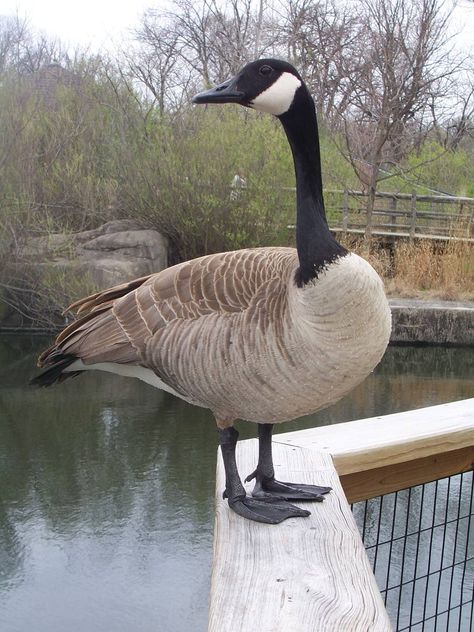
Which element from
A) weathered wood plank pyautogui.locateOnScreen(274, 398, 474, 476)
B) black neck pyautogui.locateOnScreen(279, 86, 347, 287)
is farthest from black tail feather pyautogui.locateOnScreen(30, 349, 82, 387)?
black neck pyautogui.locateOnScreen(279, 86, 347, 287)

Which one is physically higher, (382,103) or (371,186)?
(382,103)

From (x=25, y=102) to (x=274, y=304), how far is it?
942cm

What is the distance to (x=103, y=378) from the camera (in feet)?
28.8

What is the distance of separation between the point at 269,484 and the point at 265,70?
938 mm

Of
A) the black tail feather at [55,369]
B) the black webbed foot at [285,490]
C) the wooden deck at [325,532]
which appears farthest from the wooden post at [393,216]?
Result: the black webbed foot at [285,490]

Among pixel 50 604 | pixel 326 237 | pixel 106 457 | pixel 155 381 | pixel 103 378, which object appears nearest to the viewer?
pixel 326 237

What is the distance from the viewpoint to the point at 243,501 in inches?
62.7

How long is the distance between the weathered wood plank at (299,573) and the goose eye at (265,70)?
0.86m

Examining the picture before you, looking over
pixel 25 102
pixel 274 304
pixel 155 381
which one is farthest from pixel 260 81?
pixel 25 102

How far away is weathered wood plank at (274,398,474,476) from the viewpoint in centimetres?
158

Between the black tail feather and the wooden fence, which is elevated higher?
the wooden fence

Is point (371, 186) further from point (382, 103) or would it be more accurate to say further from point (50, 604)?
point (50, 604)

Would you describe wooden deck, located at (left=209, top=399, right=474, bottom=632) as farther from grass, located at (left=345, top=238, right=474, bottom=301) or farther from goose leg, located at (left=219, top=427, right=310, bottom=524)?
grass, located at (left=345, top=238, right=474, bottom=301)

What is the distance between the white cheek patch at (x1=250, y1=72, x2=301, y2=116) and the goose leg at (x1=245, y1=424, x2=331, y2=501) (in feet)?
2.36
